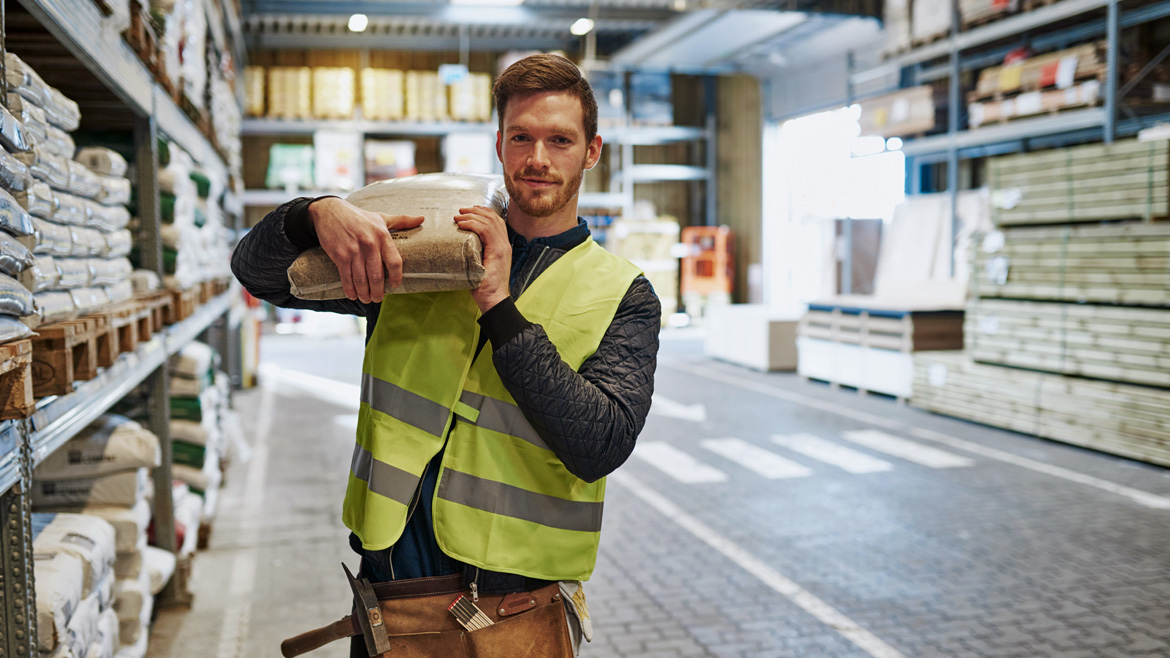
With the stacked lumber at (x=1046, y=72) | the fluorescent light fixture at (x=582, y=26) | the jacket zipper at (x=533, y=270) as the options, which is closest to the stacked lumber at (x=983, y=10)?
Result: the stacked lumber at (x=1046, y=72)

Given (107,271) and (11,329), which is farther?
(107,271)

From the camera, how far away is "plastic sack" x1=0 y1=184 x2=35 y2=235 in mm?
1806

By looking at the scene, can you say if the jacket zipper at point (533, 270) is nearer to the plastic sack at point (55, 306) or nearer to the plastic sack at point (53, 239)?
the plastic sack at point (55, 306)

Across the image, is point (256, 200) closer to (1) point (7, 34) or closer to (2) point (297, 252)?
(1) point (7, 34)

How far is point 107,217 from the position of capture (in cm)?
316

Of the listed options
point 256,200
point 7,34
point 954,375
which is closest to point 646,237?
point 256,200

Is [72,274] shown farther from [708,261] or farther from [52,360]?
[708,261]

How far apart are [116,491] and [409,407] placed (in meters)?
2.10

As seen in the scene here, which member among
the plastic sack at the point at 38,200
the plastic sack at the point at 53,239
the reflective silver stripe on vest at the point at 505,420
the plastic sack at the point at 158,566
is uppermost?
the plastic sack at the point at 38,200

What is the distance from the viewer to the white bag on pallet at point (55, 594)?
2186mm

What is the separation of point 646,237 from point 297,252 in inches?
618

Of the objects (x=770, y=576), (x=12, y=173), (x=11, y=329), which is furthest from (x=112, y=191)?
(x=770, y=576)

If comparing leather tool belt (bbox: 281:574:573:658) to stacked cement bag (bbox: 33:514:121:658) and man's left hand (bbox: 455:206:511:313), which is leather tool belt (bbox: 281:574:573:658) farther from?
stacked cement bag (bbox: 33:514:121:658)

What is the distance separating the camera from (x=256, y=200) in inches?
622
